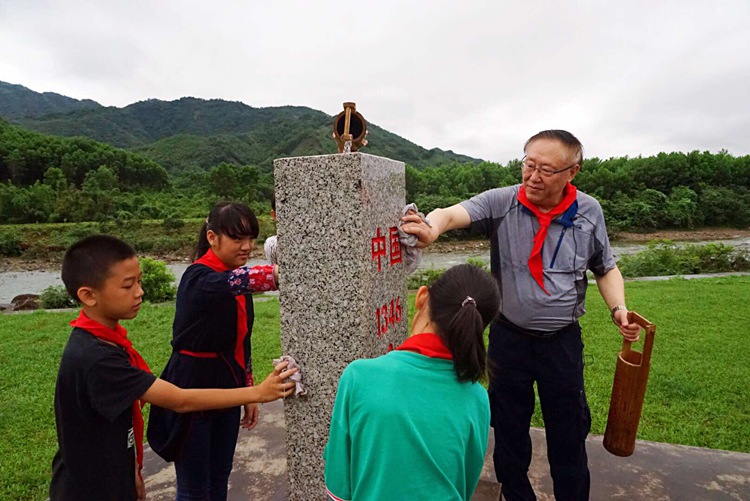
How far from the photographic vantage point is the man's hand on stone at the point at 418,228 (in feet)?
6.54

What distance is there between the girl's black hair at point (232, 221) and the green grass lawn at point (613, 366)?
6.37ft

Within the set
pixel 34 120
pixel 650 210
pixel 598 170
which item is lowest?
pixel 650 210

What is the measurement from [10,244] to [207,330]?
2787cm

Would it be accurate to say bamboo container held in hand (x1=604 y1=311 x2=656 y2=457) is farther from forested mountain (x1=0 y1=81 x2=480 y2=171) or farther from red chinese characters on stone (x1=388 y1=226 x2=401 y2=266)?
forested mountain (x1=0 y1=81 x2=480 y2=171)

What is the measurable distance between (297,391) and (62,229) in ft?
101

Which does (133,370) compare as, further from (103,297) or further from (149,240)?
(149,240)

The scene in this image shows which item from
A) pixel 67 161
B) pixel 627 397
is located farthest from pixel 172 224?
pixel 627 397

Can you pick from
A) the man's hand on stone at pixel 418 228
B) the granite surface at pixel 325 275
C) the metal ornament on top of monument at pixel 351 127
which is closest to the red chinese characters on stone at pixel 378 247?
the granite surface at pixel 325 275

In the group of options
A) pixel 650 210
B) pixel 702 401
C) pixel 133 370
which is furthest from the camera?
pixel 650 210

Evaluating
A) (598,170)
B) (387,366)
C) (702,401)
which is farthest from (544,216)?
(598,170)

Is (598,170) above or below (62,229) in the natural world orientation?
above

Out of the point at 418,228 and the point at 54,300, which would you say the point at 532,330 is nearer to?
the point at 418,228

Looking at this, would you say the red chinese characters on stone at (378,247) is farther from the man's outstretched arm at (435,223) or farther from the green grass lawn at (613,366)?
the green grass lawn at (613,366)

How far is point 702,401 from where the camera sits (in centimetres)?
396
